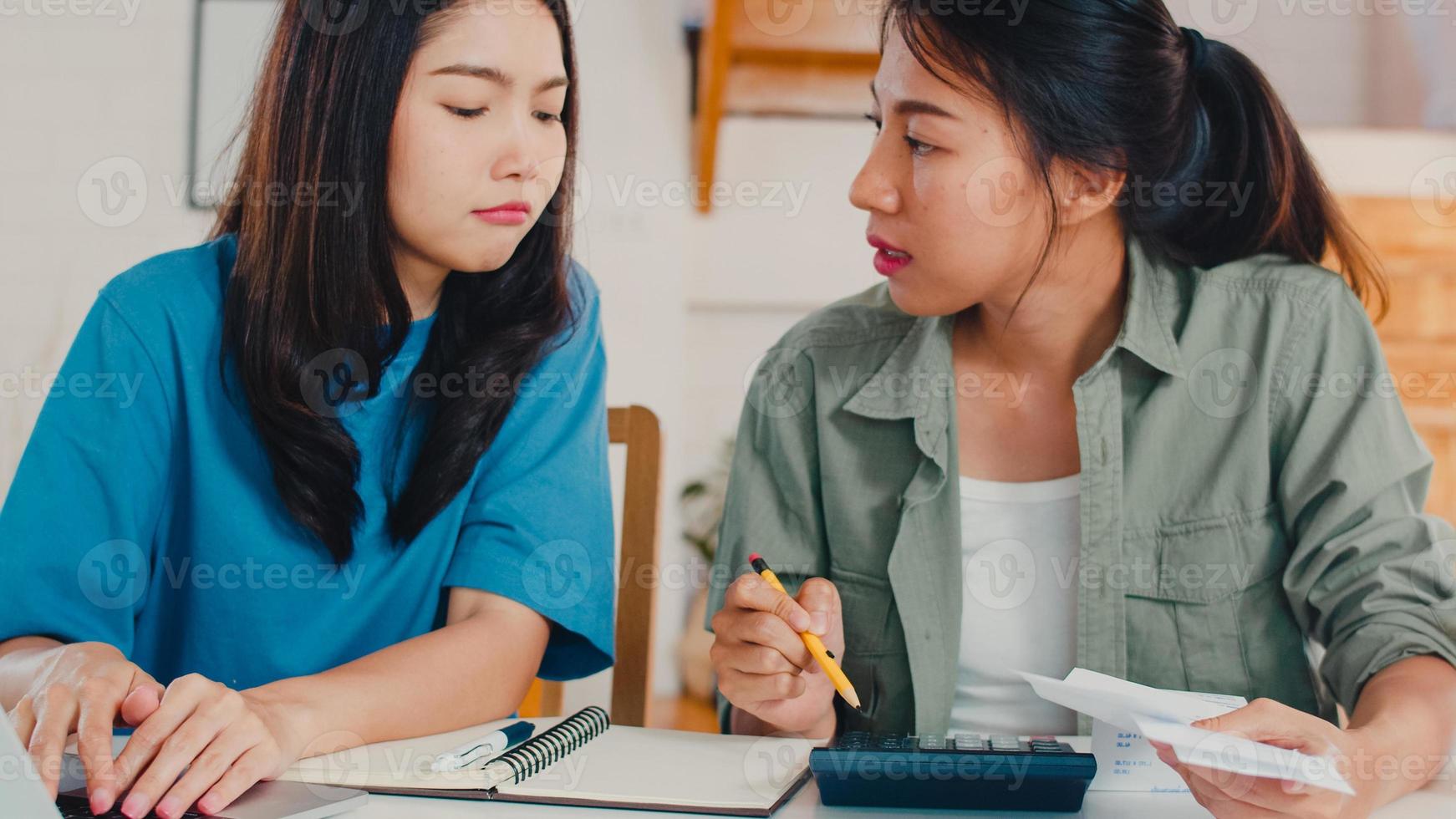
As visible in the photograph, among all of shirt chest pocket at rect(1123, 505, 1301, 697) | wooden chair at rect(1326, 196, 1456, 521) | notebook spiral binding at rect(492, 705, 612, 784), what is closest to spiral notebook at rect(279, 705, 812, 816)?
notebook spiral binding at rect(492, 705, 612, 784)

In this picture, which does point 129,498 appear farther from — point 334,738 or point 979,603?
point 979,603

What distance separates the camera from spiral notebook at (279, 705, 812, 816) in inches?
23.0

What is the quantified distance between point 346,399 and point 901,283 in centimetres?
47

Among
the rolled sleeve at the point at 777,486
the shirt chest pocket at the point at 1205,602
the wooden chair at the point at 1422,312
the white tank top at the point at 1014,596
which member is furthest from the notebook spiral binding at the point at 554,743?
the wooden chair at the point at 1422,312

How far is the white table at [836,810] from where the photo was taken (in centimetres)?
57

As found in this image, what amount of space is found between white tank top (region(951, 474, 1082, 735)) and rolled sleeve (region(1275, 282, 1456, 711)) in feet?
0.57

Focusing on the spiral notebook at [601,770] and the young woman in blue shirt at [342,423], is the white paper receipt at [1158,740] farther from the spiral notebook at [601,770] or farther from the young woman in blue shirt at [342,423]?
the young woman in blue shirt at [342,423]

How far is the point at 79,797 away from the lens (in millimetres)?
561

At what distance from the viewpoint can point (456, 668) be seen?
0.79m

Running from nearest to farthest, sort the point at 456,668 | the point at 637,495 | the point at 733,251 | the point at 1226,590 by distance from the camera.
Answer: the point at 456,668
the point at 1226,590
the point at 637,495
the point at 733,251

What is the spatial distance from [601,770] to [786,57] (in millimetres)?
1925

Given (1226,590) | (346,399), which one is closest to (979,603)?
(1226,590)

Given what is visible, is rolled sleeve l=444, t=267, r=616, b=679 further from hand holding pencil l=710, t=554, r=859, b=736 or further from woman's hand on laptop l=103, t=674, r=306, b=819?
woman's hand on laptop l=103, t=674, r=306, b=819

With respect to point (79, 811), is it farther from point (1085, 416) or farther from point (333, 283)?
point (1085, 416)
